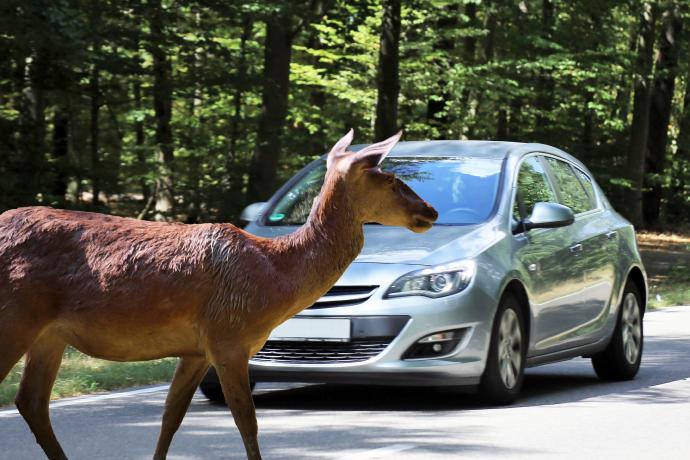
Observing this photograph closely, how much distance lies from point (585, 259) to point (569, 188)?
0.78 m

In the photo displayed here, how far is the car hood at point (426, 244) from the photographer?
902cm

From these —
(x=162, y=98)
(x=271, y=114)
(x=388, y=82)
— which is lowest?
(x=271, y=114)

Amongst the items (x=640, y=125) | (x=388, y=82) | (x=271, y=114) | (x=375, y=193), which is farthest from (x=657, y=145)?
(x=375, y=193)

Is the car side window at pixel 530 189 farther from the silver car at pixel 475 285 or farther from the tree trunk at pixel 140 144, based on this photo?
the tree trunk at pixel 140 144

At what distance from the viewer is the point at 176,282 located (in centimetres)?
524

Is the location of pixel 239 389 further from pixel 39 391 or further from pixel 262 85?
pixel 262 85

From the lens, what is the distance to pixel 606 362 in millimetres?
10977

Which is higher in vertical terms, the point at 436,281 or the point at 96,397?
the point at 436,281

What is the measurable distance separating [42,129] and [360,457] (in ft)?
50.0

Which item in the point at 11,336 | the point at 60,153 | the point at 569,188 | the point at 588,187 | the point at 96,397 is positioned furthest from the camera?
the point at 60,153

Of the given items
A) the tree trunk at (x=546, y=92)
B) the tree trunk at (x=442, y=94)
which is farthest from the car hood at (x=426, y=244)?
the tree trunk at (x=546, y=92)

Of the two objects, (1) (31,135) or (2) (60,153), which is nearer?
(1) (31,135)

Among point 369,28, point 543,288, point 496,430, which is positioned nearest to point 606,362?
point 543,288

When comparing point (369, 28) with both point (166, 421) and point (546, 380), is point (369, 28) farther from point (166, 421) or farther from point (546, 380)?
point (166, 421)
